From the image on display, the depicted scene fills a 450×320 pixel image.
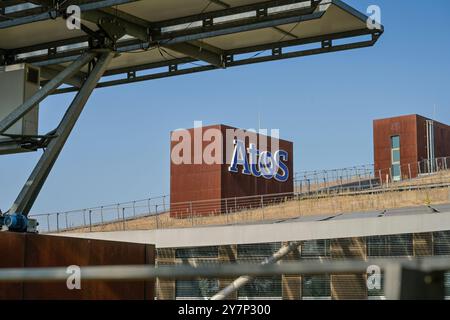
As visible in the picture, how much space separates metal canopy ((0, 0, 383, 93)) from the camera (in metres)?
16.2

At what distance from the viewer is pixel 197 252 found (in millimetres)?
37406

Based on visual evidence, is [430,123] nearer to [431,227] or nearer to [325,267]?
[431,227]

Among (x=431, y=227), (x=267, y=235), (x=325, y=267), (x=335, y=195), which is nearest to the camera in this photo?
(x=325, y=267)

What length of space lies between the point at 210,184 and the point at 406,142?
17571 mm

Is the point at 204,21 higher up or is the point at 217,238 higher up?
the point at 204,21

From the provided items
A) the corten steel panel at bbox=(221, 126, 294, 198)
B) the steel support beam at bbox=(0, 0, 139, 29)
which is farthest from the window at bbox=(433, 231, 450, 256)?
the corten steel panel at bbox=(221, 126, 294, 198)

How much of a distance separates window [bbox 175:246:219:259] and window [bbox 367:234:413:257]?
782cm

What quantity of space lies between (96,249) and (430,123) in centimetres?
5405
